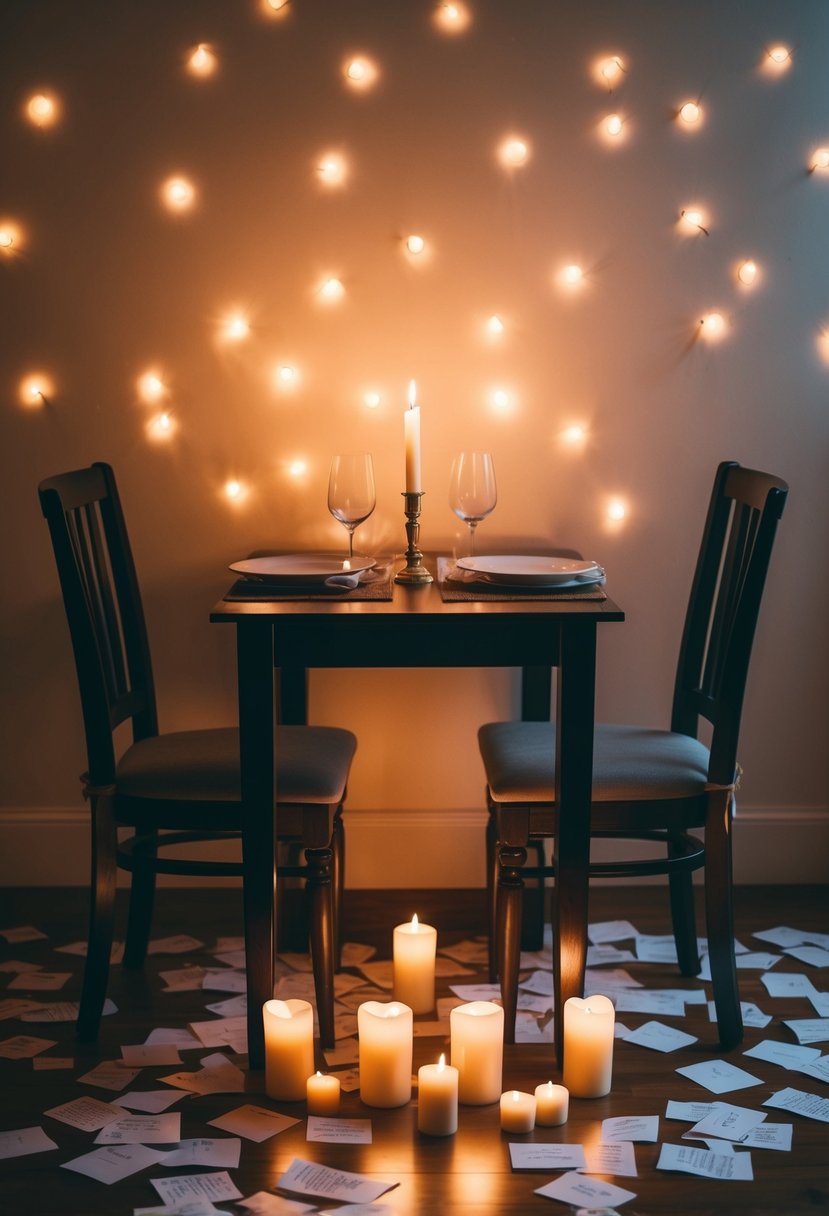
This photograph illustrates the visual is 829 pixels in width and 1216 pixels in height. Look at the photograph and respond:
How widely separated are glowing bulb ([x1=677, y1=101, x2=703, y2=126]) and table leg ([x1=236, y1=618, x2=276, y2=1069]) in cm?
148

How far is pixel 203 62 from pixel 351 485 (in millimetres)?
1028

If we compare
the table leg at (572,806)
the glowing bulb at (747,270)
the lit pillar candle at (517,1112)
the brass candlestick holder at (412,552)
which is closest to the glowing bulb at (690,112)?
the glowing bulb at (747,270)

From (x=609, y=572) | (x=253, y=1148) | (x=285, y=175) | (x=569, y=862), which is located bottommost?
(x=253, y=1148)

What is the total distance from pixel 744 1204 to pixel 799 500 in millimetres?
1574

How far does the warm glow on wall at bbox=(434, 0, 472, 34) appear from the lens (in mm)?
2615

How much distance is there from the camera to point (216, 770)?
217 centimetres

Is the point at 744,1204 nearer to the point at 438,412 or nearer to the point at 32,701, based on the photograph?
the point at 438,412

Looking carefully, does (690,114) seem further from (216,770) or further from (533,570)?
(216,770)

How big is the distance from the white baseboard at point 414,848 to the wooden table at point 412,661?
790 mm

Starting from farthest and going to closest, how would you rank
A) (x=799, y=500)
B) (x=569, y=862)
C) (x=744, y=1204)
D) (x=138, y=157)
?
1. (x=799, y=500)
2. (x=138, y=157)
3. (x=569, y=862)
4. (x=744, y=1204)

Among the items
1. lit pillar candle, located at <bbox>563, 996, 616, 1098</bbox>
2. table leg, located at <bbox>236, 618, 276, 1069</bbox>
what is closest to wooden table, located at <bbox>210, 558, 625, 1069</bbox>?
table leg, located at <bbox>236, 618, 276, 1069</bbox>

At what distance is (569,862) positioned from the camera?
2100 millimetres

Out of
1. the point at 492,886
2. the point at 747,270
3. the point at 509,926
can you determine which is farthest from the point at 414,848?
the point at 747,270

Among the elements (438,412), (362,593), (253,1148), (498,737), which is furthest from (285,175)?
(253,1148)
